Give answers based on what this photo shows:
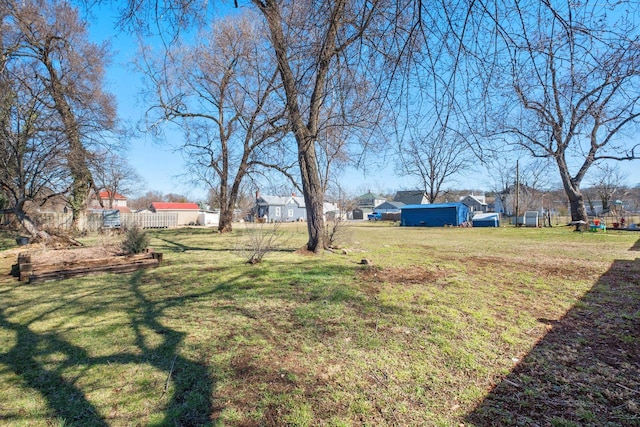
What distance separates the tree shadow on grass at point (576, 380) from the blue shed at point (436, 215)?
24.3 m

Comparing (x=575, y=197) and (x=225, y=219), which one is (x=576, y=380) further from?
(x=575, y=197)

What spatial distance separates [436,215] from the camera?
28.0 m

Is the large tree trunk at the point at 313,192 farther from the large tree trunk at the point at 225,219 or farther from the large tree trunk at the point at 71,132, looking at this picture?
the large tree trunk at the point at 225,219

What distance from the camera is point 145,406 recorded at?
2045 millimetres

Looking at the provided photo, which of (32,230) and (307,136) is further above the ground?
(307,136)

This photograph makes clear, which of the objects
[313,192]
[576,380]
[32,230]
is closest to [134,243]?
[313,192]

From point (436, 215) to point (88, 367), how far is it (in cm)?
2824

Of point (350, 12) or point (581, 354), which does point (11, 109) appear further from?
point (581, 354)

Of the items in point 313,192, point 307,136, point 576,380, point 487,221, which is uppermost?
point 307,136

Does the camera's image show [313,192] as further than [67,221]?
No

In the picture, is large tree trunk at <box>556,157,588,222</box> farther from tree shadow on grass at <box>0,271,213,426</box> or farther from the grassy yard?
tree shadow on grass at <box>0,271,213,426</box>

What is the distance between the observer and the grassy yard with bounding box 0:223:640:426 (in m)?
2.04

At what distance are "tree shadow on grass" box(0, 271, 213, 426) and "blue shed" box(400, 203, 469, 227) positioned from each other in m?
26.8

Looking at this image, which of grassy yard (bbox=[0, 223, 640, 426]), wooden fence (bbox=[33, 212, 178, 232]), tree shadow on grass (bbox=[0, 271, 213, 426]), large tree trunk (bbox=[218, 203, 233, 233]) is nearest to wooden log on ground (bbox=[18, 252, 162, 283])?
grassy yard (bbox=[0, 223, 640, 426])
